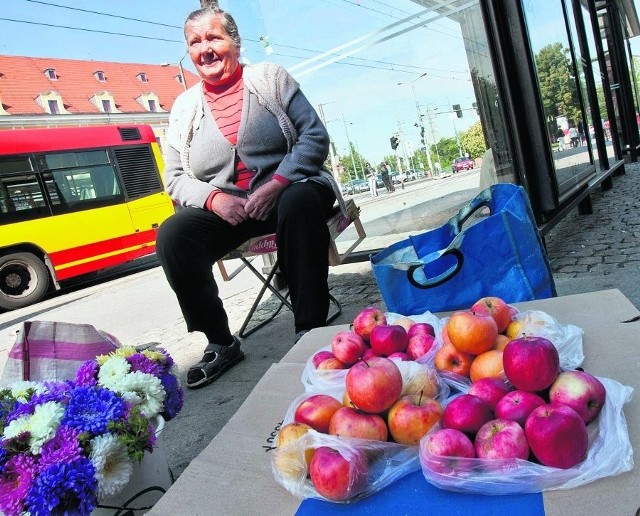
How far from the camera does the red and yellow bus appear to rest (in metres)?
9.34

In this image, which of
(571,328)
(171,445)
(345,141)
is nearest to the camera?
(571,328)

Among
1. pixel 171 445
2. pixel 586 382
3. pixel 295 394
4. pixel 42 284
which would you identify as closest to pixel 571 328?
pixel 586 382

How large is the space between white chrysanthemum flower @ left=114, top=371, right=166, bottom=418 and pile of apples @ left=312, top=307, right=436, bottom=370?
45 cm

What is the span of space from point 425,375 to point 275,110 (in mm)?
1859

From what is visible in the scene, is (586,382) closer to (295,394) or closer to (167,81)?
(295,394)

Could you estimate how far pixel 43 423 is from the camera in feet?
3.69

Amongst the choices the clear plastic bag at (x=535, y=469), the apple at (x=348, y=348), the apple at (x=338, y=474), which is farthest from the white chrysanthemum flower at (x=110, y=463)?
the clear plastic bag at (x=535, y=469)

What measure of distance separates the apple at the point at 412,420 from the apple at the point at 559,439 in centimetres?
21

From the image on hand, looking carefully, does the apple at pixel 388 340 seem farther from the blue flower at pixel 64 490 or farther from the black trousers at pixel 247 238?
the black trousers at pixel 247 238

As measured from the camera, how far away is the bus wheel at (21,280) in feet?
30.2

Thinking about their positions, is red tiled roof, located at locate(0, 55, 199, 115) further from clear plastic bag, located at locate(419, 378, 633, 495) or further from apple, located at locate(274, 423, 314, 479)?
clear plastic bag, located at locate(419, 378, 633, 495)

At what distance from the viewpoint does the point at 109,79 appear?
46.6 meters

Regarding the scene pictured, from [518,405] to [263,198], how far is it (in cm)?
173

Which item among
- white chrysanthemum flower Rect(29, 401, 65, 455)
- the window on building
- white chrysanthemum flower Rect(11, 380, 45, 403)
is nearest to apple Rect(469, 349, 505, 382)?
white chrysanthemum flower Rect(29, 401, 65, 455)
